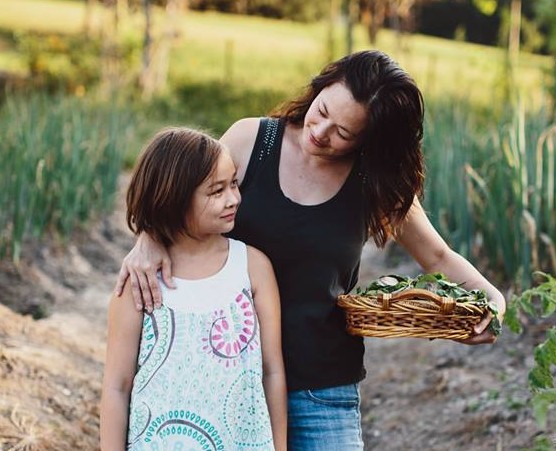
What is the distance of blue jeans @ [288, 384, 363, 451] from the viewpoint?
2672 mm

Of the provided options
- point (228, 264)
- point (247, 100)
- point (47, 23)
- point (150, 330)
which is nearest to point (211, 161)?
point (228, 264)

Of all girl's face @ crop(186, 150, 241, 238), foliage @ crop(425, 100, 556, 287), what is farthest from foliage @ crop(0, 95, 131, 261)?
girl's face @ crop(186, 150, 241, 238)

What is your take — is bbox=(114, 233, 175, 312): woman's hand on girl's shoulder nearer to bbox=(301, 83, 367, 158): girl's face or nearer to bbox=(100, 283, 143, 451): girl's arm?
bbox=(100, 283, 143, 451): girl's arm

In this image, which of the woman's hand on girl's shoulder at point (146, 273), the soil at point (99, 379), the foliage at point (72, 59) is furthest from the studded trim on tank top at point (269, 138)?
the foliage at point (72, 59)

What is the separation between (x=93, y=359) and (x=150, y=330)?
8.26ft

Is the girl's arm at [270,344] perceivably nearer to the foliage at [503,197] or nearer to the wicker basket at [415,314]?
the wicker basket at [415,314]

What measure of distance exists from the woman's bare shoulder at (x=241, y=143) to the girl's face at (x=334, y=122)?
0.14 m

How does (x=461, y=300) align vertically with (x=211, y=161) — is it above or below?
below

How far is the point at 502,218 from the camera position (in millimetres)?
5336

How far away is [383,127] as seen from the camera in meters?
2.60

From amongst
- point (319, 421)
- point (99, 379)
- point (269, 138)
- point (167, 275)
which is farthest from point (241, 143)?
point (99, 379)

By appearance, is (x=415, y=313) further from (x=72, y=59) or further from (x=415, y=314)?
(x=72, y=59)

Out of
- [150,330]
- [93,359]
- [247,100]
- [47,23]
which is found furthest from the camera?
[47,23]

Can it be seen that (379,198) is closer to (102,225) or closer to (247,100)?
(102,225)
